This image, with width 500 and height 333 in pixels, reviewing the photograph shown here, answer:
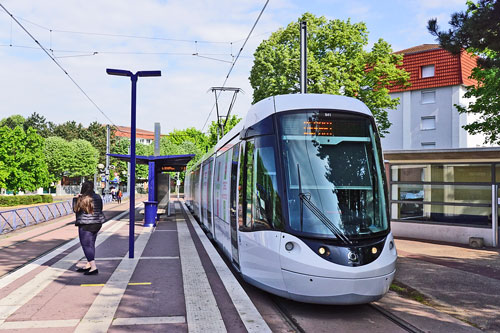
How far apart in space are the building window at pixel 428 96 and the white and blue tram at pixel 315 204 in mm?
32185

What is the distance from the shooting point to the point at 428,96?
36.8 meters

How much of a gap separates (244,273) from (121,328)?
2315mm

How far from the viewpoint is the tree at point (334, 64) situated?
1114 inches

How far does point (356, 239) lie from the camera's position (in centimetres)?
588

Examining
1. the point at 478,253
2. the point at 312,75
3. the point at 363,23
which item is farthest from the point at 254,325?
the point at 363,23

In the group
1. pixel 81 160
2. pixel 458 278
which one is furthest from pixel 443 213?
pixel 81 160

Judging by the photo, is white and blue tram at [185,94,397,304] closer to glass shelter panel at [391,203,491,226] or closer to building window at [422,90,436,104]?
glass shelter panel at [391,203,491,226]

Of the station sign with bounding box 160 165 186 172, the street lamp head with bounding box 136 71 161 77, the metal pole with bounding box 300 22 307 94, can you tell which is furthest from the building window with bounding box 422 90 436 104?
the street lamp head with bounding box 136 71 161 77

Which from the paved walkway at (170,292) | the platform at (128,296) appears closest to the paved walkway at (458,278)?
the paved walkway at (170,292)

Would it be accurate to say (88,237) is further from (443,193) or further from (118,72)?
(443,193)

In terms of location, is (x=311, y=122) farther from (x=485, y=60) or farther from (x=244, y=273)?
(x=485, y=60)

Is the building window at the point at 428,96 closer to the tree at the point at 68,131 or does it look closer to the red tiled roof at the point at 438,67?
the red tiled roof at the point at 438,67

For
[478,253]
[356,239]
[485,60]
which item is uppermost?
[485,60]

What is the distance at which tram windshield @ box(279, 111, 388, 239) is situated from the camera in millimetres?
5996
